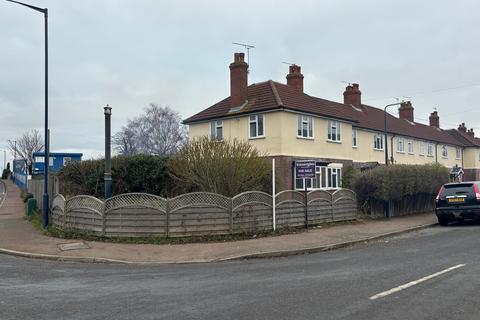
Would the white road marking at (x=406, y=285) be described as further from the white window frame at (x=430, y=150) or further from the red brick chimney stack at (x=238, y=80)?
the white window frame at (x=430, y=150)

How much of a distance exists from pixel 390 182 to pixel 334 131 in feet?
30.2

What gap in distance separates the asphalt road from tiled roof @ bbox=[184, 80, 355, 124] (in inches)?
589

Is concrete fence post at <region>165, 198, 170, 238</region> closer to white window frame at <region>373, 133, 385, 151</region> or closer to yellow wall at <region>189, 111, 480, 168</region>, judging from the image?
yellow wall at <region>189, 111, 480, 168</region>

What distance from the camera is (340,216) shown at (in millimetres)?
18562

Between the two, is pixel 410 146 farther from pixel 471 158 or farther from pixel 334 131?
pixel 471 158

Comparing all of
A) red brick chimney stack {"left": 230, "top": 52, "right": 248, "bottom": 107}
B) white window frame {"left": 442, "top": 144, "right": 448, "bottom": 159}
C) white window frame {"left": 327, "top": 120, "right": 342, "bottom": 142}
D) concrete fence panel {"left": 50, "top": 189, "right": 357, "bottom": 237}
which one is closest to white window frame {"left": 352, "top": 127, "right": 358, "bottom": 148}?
white window frame {"left": 327, "top": 120, "right": 342, "bottom": 142}

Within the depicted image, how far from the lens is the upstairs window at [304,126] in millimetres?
26094

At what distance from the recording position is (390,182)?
20156 mm

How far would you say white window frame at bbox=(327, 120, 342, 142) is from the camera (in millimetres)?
28377

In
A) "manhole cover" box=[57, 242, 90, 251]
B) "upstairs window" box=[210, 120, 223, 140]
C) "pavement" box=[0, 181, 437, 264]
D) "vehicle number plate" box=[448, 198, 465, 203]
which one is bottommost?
"pavement" box=[0, 181, 437, 264]

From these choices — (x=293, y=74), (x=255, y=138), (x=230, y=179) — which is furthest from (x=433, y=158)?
(x=230, y=179)

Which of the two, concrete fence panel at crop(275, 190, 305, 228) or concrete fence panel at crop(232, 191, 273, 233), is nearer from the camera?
concrete fence panel at crop(232, 191, 273, 233)

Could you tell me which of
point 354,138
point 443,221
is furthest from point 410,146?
point 443,221

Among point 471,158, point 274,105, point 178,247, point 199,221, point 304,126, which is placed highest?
point 274,105
